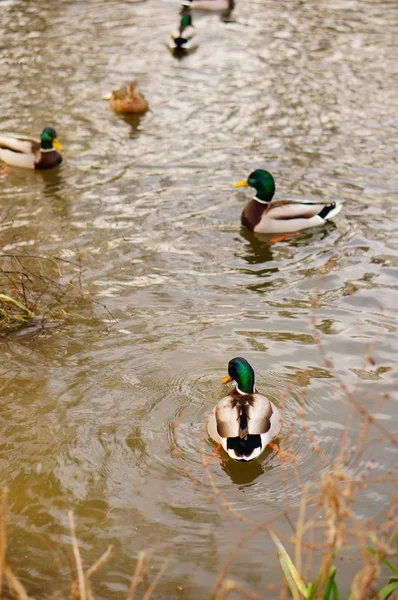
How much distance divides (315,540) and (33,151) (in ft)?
23.8

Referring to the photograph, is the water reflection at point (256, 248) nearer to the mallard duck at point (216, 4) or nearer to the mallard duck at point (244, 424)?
the mallard duck at point (244, 424)

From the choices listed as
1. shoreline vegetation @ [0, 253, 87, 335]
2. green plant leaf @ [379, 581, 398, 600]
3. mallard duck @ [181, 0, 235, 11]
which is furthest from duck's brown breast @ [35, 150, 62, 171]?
mallard duck @ [181, 0, 235, 11]

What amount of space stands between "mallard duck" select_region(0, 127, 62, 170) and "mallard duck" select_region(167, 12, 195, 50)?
482 centimetres

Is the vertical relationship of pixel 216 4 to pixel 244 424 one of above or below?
below

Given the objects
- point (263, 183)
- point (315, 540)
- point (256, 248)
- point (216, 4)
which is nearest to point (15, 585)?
point (315, 540)

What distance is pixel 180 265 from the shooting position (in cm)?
881

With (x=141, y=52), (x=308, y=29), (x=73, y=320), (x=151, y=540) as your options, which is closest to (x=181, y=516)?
(x=151, y=540)

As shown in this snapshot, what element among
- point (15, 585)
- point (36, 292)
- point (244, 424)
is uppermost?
point (15, 585)

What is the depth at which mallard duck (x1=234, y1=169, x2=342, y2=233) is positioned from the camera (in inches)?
375

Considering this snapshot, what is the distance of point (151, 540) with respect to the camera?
530 cm

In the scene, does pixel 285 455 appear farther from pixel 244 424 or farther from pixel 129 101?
pixel 129 101

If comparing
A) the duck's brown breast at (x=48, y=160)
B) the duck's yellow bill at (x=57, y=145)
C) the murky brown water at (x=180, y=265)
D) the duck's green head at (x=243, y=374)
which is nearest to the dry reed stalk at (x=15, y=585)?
the murky brown water at (x=180, y=265)

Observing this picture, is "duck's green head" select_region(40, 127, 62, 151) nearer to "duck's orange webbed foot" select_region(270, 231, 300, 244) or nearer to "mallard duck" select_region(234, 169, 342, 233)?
"mallard duck" select_region(234, 169, 342, 233)

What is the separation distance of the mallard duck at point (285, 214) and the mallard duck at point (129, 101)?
3594 millimetres
